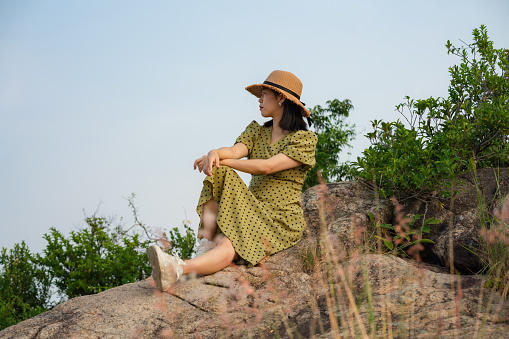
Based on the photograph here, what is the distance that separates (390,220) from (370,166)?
1.73ft

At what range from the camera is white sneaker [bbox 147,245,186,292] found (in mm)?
3480

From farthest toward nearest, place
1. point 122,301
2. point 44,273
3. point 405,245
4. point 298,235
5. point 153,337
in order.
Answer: point 44,273
point 298,235
point 405,245
point 122,301
point 153,337

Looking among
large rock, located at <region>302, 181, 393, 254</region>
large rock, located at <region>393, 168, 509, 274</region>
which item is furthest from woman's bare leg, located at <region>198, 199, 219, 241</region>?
large rock, located at <region>393, 168, 509, 274</region>

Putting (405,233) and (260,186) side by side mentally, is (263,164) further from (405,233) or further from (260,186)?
(405,233)

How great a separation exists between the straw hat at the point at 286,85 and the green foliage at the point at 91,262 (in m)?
3.05

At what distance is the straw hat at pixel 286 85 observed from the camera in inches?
176

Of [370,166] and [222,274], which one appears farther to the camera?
[370,166]

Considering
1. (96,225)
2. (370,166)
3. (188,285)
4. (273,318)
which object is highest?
(96,225)

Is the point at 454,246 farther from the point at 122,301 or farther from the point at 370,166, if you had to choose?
the point at 122,301

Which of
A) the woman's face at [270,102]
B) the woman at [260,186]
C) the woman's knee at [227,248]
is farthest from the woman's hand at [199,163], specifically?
the woman's face at [270,102]

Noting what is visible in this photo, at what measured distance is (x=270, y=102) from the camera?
4.56 metres

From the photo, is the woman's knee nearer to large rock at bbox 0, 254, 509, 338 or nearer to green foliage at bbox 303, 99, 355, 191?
large rock at bbox 0, 254, 509, 338

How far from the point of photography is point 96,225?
23.1 ft

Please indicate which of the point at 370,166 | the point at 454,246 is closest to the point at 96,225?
the point at 370,166
